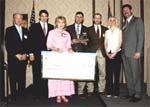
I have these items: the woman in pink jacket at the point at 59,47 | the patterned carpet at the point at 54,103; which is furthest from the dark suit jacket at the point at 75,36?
the patterned carpet at the point at 54,103

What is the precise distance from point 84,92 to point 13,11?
2.37 metres

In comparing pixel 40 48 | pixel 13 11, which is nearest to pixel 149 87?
pixel 40 48

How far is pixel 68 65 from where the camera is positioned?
5.47 meters

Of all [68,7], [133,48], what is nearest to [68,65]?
[133,48]

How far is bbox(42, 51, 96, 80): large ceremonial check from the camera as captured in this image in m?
5.39

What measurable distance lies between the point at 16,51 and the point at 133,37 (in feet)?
6.51

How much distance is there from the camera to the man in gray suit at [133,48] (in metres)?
5.36

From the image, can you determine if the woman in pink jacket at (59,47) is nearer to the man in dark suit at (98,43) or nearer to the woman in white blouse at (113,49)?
the man in dark suit at (98,43)

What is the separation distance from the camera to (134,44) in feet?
17.8

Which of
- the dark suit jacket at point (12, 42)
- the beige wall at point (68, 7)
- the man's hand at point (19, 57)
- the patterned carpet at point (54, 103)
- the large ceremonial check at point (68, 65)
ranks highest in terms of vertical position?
the beige wall at point (68, 7)

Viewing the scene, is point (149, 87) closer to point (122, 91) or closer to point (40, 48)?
point (122, 91)

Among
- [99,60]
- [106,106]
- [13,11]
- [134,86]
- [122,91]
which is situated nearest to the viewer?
[106,106]

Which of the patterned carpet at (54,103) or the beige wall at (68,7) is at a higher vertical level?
the beige wall at (68,7)

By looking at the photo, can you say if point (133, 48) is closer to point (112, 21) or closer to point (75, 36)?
point (112, 21)
